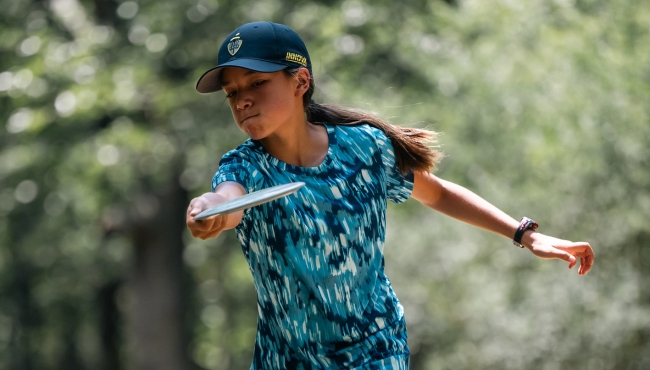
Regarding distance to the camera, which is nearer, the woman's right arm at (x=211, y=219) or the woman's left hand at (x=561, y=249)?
the woman's right arm at (x=211, y=219)

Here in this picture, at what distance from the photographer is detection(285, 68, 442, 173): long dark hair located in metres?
3.53

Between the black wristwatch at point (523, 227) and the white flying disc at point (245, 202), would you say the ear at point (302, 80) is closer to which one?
the white flying disc at point (245, 202)

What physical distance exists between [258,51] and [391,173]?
73 centimetres

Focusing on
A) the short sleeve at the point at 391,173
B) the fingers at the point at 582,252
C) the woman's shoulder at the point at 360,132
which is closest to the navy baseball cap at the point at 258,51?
the woman's shoulder at the point at 360,132

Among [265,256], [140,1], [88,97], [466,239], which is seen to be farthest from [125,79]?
[265,256]

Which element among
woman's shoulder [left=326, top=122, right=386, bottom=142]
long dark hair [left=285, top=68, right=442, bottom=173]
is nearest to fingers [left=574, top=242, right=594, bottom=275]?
long dark hair [left=285, top=68, right=442, bottom=173]

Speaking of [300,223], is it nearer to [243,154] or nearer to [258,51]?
[243,154]

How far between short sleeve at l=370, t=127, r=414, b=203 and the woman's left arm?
0.07m

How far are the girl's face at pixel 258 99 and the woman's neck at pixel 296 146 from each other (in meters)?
0.04

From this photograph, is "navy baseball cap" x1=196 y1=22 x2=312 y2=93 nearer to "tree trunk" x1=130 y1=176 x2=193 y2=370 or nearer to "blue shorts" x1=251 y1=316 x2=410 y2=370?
"blue shorts" x1=251 y1=316 x2=410 y2=370

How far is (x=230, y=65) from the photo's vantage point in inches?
121

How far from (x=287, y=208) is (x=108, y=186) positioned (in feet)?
33.0

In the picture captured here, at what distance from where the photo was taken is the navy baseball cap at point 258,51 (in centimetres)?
310

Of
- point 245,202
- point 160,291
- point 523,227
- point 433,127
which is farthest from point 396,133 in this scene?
point 160,291
